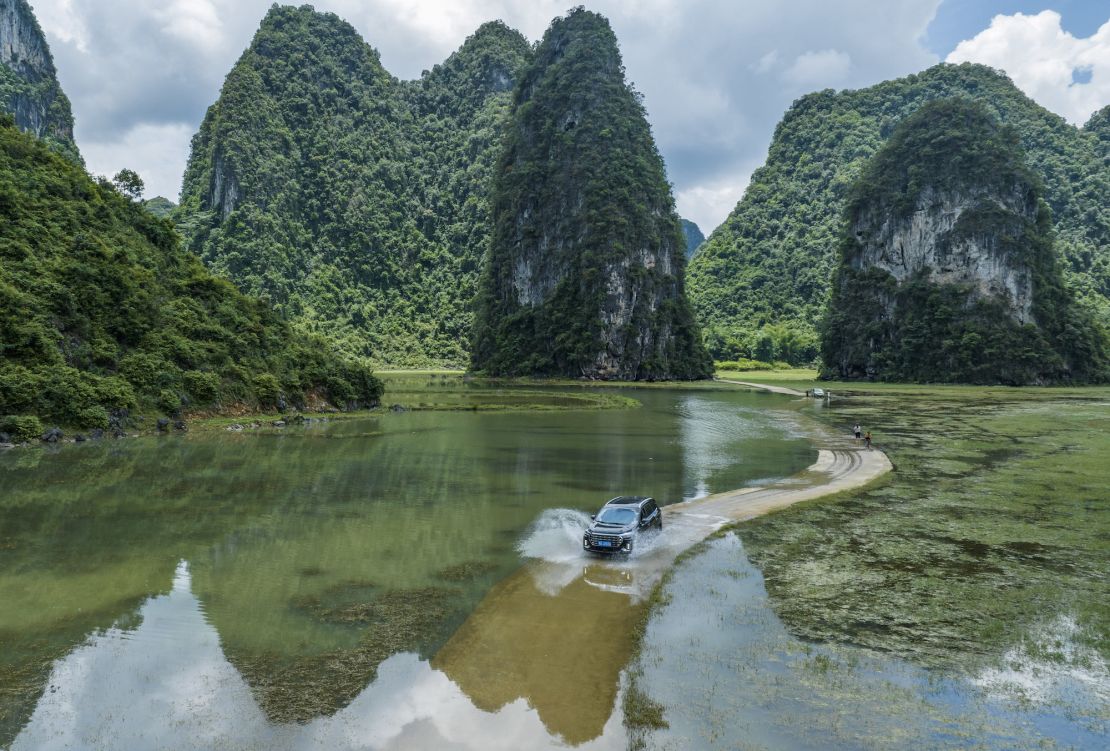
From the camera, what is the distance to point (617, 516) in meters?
19.9

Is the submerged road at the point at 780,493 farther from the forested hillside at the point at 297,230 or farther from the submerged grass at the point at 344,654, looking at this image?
the forested hillside at the point at 297,230

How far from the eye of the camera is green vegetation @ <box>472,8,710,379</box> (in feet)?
420

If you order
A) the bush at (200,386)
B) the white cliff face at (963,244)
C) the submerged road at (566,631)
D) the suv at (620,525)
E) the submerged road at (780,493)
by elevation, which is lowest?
the submerged road at (566,631)

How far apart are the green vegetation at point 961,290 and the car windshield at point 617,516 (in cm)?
Answer: 11797

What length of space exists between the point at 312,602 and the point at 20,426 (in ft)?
104

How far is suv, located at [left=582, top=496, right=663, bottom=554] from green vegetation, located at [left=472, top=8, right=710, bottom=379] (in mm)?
104403

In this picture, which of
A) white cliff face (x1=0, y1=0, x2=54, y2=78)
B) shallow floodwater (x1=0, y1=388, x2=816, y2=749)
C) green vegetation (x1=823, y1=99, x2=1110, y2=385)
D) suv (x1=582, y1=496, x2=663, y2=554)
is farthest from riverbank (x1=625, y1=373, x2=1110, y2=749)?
white cliff face (x1=0, y1=0, x2=54, y2=78)

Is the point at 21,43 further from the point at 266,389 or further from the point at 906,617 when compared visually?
the point at 906,617

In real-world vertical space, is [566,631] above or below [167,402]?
below

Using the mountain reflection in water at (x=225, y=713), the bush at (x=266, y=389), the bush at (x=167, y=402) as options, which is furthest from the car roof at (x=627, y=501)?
the bush at (x=266, y=389)

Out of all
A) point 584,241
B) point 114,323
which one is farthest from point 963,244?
point 114,323

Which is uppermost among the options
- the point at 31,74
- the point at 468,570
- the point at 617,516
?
the point at 31,74

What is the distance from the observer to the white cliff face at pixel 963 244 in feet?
387

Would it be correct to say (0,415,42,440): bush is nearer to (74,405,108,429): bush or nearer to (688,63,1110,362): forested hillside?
(74,405,108,429): bush
